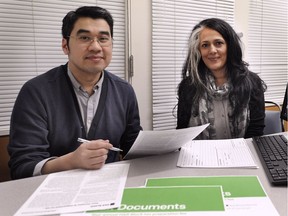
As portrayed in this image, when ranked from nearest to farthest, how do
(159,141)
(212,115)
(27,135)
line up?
1. (159,141)
2. (27,135)
3. (212,115)

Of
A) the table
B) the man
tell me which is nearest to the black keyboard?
the table

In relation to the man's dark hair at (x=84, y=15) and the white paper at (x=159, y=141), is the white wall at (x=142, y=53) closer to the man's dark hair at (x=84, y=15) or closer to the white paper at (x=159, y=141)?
the man's dark hair at (x=84, y=15)

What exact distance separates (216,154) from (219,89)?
2.72ft

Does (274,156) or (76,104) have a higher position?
(76,104)

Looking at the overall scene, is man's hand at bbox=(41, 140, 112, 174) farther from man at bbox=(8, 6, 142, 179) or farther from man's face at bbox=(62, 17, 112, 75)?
man's face at bbox=(62, 17, 112, 75)

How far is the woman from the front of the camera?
1.76 m

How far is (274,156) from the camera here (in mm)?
985

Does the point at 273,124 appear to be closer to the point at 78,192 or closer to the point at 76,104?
the point at 76,104

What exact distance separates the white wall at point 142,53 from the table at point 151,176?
46.6 inches

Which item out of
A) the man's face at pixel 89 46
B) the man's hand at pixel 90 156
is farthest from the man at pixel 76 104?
the man's hand at pixel 90 156

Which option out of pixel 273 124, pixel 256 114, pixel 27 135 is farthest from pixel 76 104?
pixel 273 124

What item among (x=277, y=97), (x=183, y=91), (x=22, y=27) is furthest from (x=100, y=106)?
(x=277, y=97)

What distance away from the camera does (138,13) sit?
2.16 meters

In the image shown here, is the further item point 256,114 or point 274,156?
point 256,114
